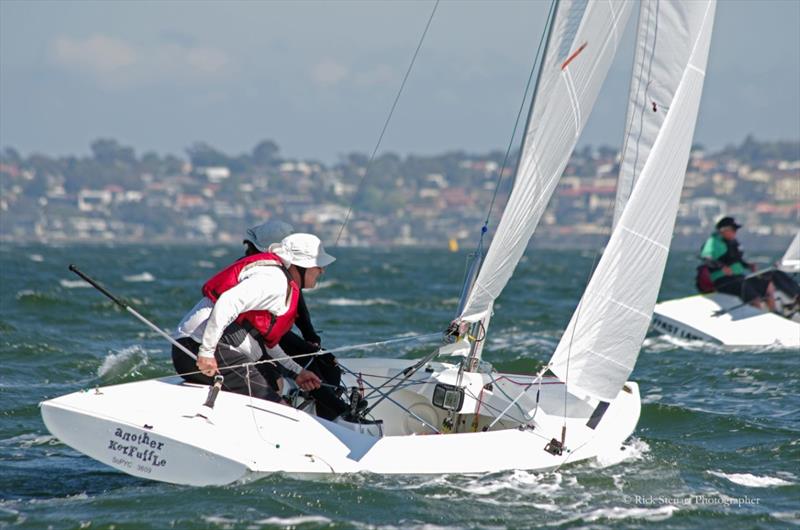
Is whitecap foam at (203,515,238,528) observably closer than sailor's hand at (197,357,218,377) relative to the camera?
Yes

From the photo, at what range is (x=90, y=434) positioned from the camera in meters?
5.89

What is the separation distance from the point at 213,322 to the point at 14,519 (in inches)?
50.3

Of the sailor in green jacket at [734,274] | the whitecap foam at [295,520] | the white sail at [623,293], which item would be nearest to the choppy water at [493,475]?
the whitecap foam at [295,520]

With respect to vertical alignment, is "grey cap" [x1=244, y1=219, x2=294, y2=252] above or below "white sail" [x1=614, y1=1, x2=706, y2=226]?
below

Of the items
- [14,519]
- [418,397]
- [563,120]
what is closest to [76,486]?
[14,519]

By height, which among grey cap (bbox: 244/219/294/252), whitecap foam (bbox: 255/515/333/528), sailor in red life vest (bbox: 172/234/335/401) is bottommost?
whitecap foam (bbox: 255/515/333/528)

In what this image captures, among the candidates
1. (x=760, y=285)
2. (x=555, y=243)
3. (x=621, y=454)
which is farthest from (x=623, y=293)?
(x=555, y=243)

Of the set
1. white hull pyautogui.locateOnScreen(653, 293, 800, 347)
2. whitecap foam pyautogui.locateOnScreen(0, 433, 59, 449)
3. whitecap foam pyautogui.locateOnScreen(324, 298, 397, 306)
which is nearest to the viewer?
whitecap foam pyautogui.locateOnScreen(0, 433, 59, 449)

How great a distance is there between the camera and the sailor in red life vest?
5992 millimetres

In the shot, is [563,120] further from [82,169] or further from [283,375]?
[82,169]

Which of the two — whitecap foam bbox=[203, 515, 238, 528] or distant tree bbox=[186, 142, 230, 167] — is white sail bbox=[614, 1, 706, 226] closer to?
whitecap foam bbox=[203, 515, 238, 528]

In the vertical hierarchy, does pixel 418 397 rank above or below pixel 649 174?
below

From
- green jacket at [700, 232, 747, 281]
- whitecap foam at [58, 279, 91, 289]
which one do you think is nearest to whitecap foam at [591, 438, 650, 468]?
green jacket at [700, 232, 747, 281]

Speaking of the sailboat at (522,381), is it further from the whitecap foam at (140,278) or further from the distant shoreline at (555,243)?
the distant shoreline at (555,243)
